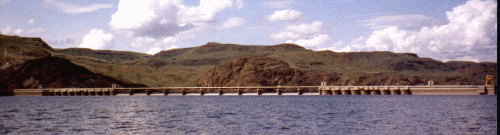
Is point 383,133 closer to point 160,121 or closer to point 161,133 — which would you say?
point 161,133

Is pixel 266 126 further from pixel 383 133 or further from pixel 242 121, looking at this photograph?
pixel 383 133

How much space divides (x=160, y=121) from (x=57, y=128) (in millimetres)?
11101

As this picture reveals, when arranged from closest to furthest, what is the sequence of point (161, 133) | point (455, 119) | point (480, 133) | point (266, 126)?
1. point (480, 133)
2. point (161, 133)
3. point (266, 126)
4. point (455, 119)

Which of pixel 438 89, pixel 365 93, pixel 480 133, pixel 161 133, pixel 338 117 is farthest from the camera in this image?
pixel 365 93

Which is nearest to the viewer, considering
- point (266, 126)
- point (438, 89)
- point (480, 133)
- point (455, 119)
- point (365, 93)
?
point (480, 133)

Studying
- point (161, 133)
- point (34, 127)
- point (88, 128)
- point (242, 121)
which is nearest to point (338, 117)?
point (242, 121)

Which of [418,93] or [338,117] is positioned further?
[418,93]

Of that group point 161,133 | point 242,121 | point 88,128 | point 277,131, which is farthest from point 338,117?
point 88,128

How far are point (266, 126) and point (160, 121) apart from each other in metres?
13.4

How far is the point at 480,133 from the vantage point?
1663 inches

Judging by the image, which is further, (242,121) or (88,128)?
(242,121)

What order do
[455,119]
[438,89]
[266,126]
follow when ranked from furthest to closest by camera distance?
[438,89]
[455,119]
[266,126]

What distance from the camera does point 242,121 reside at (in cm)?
5588

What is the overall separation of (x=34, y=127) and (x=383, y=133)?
105 ft
